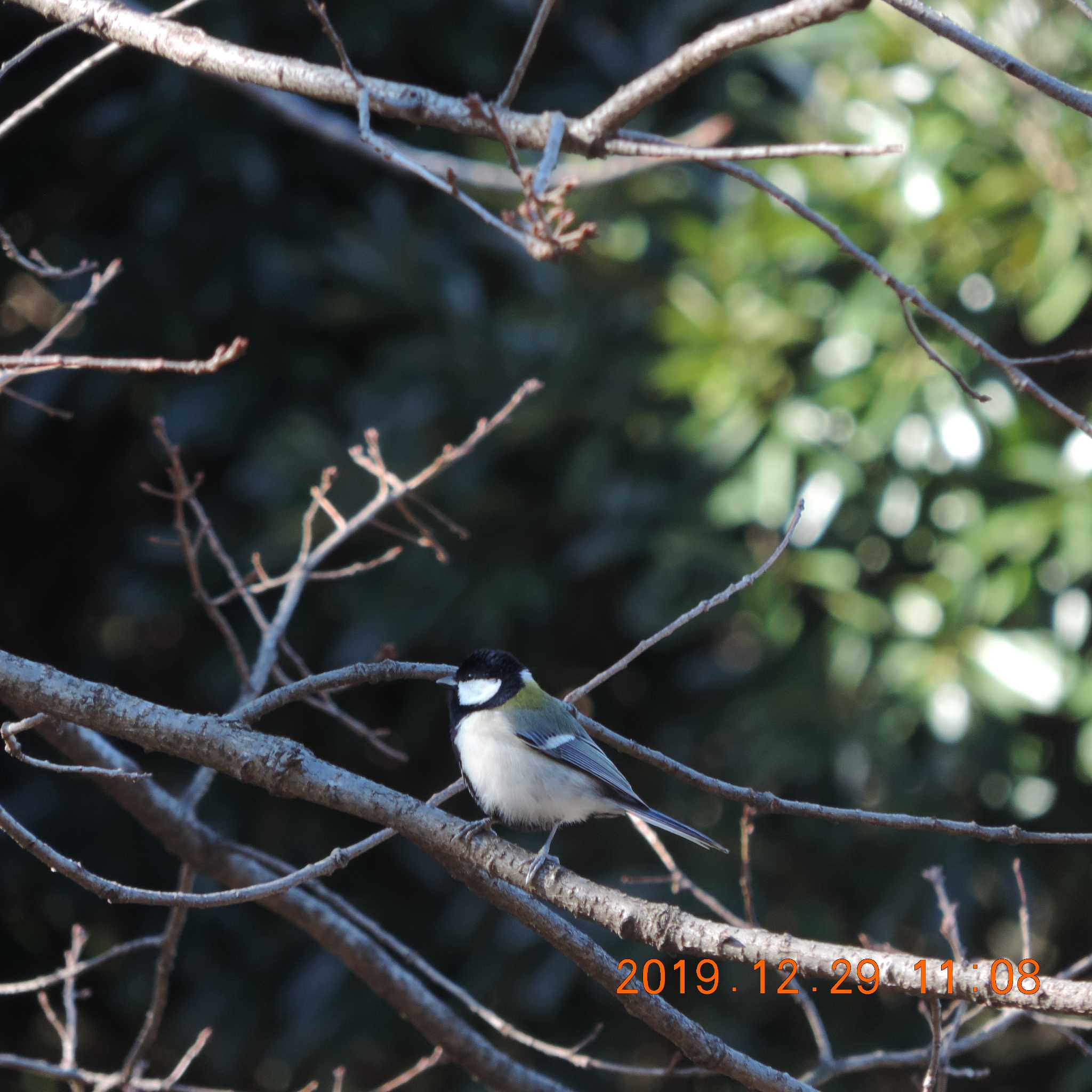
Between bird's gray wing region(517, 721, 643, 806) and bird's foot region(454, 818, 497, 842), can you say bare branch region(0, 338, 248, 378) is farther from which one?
bird's gray wing region(517, 721, 643, 806)

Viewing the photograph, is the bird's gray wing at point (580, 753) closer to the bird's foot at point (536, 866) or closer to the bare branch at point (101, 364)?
the bird's foot at point (536, 866)

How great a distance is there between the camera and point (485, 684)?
1.87 meters

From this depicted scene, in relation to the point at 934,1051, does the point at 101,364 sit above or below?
above

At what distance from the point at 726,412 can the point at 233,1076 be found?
7.96ft

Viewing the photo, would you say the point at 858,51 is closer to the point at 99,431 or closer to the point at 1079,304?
the point at 1079,304

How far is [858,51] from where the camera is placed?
3297 millimetres

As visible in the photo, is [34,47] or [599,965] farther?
[34,47]

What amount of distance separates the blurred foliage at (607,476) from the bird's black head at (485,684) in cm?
127

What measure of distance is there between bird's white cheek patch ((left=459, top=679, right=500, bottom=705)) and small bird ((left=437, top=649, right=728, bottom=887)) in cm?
2

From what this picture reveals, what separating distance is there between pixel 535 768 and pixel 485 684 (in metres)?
0.20

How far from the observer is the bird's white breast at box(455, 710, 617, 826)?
170cm

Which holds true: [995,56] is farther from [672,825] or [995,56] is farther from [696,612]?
[672,825]

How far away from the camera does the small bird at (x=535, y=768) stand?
1.70 m
